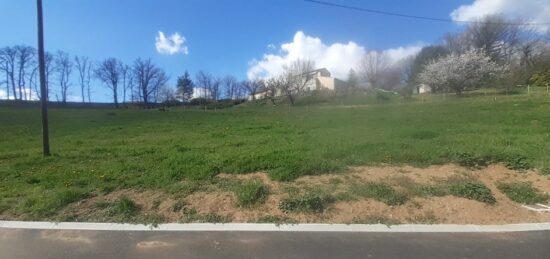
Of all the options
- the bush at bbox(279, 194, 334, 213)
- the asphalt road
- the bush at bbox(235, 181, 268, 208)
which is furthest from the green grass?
the bush at bbox(235, 181, 268, 208)

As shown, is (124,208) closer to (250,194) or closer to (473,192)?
(250,194)

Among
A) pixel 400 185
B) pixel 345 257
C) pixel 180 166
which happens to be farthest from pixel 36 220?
pixel 400 185

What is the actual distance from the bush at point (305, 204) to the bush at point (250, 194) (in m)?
0.40

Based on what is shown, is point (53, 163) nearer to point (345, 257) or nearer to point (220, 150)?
point (220, 150)

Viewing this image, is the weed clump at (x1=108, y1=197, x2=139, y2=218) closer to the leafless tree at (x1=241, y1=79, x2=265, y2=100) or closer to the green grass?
the green grass

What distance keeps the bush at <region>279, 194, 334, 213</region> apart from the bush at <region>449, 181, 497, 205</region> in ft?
6.91

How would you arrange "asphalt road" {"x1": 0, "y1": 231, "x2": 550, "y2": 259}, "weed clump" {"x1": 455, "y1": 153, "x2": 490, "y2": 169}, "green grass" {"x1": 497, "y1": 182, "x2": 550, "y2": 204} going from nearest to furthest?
"asphalt road" {"x1": 0, "y1": 231, "x2": 550, "y2": 259} < "green grass" {"x1": 497, "y1": 182, "x2": 550, "y2": 204} < "weed clump" {"x1": 455, "y1": 153, "x2": 490, "y2": 169}

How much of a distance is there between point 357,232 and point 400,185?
1900mm

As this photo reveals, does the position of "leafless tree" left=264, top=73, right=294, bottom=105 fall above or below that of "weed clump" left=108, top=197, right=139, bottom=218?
above

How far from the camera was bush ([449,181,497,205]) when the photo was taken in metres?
5.64

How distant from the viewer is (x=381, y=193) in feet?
19.1

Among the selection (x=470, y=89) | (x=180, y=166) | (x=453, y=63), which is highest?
(x=453, y=63)

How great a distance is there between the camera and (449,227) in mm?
4832

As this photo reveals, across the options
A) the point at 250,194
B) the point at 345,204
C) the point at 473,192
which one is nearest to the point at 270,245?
the point at 250,194
